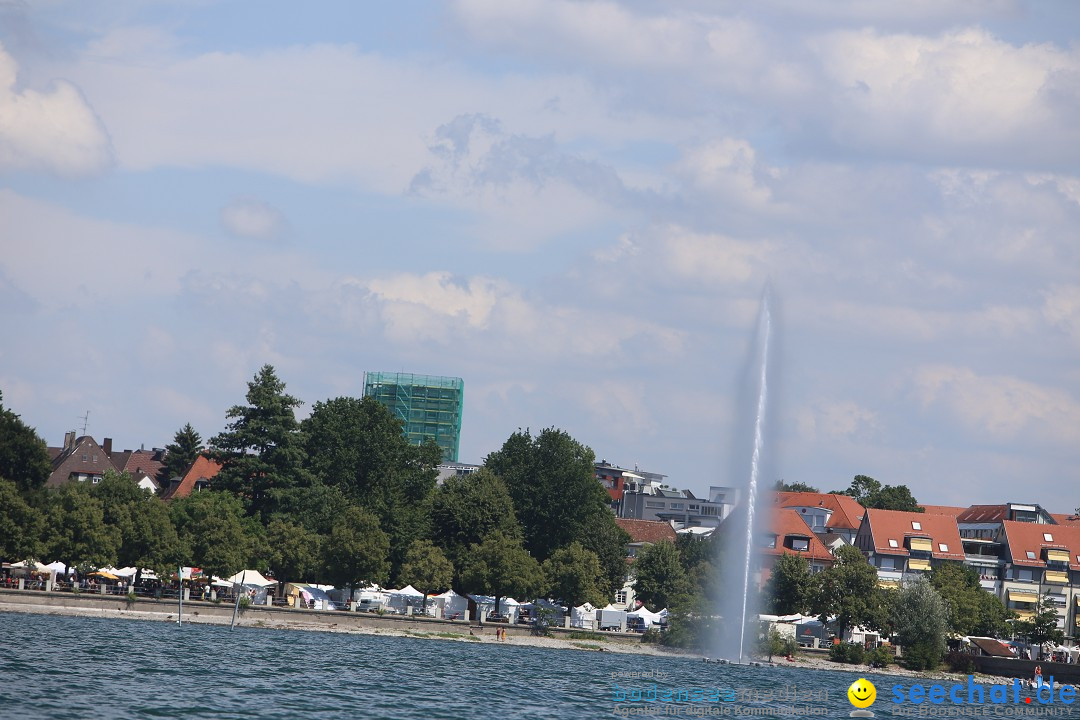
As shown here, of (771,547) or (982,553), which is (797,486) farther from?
(771,547)

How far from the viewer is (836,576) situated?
336 feet

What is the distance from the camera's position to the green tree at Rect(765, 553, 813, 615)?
104m

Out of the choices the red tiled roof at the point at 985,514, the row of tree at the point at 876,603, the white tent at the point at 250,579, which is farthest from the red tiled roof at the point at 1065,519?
the white tent at the point at 250,579

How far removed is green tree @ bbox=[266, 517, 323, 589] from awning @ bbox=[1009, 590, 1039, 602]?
72.3 metres

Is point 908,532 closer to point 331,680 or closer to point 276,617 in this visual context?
point 276,617

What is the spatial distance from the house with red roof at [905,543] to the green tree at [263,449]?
57063 mm

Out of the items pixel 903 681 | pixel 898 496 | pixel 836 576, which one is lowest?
pixel 903 681

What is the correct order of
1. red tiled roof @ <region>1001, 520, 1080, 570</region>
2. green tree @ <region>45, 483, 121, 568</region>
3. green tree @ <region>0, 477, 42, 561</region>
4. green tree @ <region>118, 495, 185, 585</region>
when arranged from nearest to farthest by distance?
1. green tree @ <region>0, 477, 42, 561</region>
2. green tree @ <region>45, 483, 121, 568</region>
3. green tree @ <region>118, 495, 185, 585</region>
4. red tiled roof @ <region>1001, 520, 1080, 570</region>

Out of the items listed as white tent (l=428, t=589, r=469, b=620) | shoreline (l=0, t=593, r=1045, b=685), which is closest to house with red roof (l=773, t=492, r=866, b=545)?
shoreline (l=0, t=593, r=1045, b=685)

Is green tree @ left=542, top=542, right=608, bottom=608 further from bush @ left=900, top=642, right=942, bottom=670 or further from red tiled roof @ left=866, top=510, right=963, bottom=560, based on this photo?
red tiled roof @ left=866, top=510, right=963, bottom=560

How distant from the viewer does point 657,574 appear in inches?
4407

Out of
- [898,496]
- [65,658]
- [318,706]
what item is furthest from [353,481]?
[898,496]

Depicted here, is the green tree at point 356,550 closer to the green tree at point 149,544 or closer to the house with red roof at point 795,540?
the green tree at point 149,544

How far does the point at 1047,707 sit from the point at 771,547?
5188 cm
